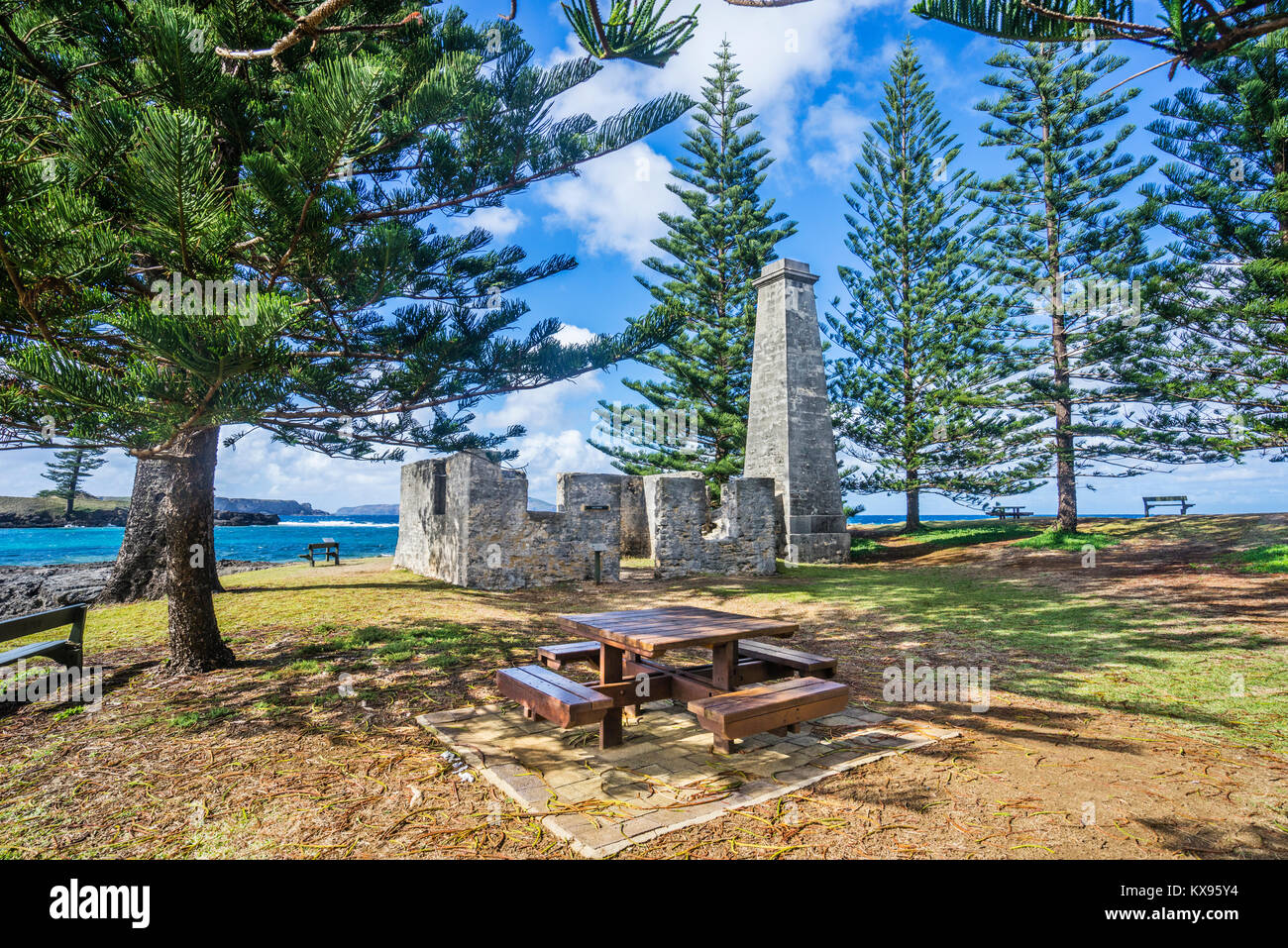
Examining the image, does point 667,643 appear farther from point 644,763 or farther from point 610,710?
point 644,763

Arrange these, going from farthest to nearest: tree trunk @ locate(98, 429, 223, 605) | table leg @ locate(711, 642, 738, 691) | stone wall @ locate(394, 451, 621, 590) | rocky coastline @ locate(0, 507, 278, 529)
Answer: rocky coastline @ locate(0, 507, 278, 529) < stone wall @ locate(394, 451, 621, 590) < tree trunk @ locate(98, 429, 223, 605) < table leg @ locate(711, 642, 738, 691)

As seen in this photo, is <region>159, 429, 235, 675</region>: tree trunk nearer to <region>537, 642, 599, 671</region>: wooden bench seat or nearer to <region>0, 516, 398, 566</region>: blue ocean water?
<region>537, 642, 599, 671</region>: wooden bench seat

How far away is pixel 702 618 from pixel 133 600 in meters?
7.40

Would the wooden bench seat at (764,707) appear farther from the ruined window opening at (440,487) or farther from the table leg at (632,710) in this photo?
the ruined window opening at (440,487)

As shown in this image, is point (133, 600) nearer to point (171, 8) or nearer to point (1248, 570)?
point (171, 8)

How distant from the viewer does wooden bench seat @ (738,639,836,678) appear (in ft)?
10.3

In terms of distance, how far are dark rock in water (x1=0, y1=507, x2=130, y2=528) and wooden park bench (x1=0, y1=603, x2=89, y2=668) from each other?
4935 cm

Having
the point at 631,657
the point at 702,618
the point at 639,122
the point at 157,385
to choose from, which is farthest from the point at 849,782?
the point at 639,122

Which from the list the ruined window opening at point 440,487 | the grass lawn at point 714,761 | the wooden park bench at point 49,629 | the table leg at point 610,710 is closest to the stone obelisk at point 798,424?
the grass lawn at point 714,761

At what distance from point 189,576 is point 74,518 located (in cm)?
5327

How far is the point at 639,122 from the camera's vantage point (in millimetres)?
3953

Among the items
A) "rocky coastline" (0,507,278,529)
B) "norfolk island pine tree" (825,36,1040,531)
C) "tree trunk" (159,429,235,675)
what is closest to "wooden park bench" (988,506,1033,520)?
"norfolk island pine tree" (825,36,1040,531)

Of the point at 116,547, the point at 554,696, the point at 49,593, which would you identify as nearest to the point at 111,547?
the point at 116,547
